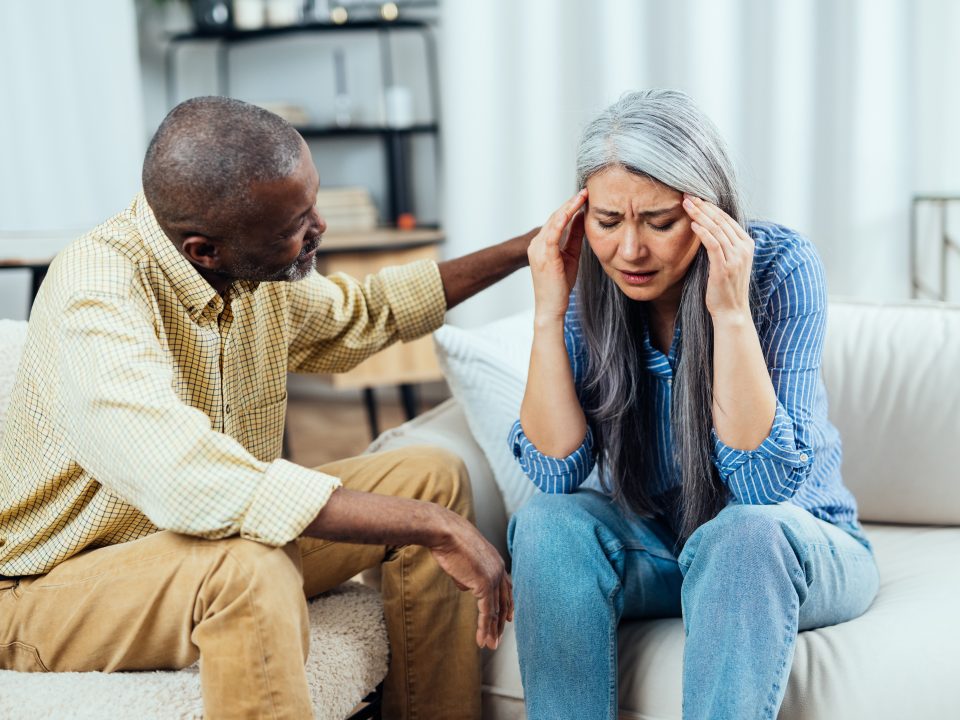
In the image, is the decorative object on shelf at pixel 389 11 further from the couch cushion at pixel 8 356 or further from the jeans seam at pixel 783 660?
the jeans seam at pixel 783 660

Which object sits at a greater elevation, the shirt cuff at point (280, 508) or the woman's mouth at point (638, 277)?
the woman's mouth at point (638, 277)

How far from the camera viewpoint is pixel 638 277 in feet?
4.36

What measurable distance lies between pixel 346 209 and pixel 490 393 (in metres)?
2.02

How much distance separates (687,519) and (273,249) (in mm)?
619

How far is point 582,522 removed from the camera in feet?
4.32

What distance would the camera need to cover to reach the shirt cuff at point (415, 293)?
159 cm

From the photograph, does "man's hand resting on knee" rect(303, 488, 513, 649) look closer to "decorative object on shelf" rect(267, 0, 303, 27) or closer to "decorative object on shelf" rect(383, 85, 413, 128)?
"decorative object on shelf" rect(383, 85, 413, 128)

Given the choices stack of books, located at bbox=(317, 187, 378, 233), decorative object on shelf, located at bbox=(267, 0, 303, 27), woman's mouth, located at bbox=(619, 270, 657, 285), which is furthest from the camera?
decorative object on shelf, located at bbox=(267, 0, 303, 27)

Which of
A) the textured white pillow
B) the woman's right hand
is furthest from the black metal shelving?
the woman's right hand

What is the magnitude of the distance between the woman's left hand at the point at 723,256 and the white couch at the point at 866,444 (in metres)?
0.42

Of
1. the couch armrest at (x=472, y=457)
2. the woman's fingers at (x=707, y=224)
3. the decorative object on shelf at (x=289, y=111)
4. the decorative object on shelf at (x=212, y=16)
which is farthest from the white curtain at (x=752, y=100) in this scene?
the woman's fingers at (x=707, y=224)

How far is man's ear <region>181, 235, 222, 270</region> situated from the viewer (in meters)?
1.23

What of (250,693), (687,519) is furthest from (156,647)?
(687,519)

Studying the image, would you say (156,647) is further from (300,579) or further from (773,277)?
(773,277)
